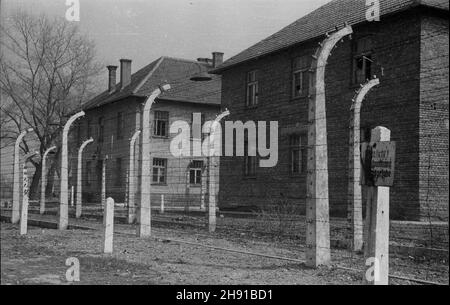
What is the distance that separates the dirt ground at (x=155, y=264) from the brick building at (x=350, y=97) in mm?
4557

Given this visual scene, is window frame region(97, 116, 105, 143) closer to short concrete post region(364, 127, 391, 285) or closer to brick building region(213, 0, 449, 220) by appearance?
brick building region(213, 0, 449, 220)

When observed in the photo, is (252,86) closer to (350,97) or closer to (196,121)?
(350,97)

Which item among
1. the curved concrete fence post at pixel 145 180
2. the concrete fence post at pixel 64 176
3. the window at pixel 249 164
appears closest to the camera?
the curved concrete fence post at pixel 145 180

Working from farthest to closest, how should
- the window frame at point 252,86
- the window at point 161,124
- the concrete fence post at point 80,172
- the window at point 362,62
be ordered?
the window at point 161,124
the window frame at point 252,86
the window at point 362,62
the concrete fence post at point 80,172

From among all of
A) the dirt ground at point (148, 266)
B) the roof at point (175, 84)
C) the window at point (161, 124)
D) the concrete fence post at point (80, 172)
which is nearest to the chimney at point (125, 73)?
the roof at point (175, 84)

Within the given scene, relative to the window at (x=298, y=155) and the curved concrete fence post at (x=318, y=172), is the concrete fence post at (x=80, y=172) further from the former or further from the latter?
the curved concrete fence post at (x=318, y=172)

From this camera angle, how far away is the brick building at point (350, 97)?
1574 centimetres

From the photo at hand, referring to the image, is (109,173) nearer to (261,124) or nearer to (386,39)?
(261,124)

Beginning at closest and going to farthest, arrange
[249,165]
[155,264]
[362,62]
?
[155,264], [362,62], [249,165]

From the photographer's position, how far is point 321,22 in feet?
66.7

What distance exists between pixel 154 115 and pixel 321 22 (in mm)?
16284

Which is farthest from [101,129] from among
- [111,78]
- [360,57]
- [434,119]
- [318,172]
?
[318,172]

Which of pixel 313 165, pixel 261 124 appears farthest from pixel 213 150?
pixel 261 124

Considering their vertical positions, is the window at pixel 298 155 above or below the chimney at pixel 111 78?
below
